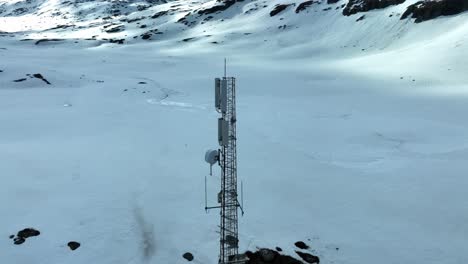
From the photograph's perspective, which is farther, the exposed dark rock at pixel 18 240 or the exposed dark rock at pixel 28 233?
the exposed dark rock at pixel 28 233

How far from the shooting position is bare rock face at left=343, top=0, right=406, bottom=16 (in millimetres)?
70438

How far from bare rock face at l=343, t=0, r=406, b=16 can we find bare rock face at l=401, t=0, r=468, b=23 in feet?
24.1

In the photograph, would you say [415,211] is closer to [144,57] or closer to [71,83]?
[71,83]

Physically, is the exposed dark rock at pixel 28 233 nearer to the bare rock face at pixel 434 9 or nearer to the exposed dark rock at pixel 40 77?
the exposed dark rock at pixel 40 77

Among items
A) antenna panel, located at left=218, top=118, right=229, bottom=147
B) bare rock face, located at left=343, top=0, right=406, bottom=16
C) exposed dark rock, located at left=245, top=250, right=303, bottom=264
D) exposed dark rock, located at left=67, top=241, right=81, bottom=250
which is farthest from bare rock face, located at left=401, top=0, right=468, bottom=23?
exposed dark rock, located at left=67, top=241, right=81, bottom=250

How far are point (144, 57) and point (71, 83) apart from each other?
2567 cm

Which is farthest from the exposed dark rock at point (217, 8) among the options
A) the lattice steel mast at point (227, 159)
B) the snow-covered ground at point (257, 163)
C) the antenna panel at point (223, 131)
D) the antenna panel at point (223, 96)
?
the antenna panel at point (223, 131)

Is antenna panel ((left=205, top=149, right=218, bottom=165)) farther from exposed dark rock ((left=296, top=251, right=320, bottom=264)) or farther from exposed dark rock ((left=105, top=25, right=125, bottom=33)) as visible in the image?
exposed dark rock ((left=105, top=25, right=125, bottom=33))

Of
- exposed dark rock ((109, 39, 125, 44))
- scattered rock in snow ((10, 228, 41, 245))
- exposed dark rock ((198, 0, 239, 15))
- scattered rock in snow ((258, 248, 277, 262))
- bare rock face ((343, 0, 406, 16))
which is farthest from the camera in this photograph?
exposed dark rock ((198, 0, 239, 15))

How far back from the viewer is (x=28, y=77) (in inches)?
1884

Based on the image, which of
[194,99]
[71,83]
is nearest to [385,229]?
[194,99]

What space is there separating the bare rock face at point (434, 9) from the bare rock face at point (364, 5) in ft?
24.1

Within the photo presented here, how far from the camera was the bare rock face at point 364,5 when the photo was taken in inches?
2773

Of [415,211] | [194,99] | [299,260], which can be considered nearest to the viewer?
[299,260]
